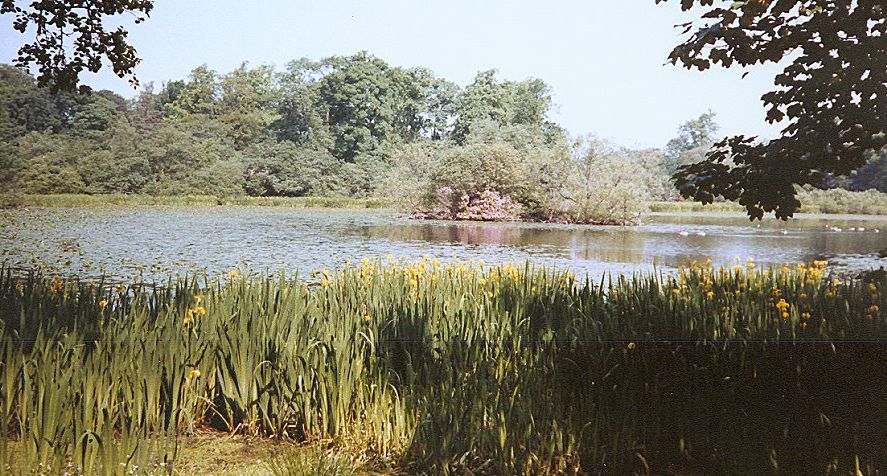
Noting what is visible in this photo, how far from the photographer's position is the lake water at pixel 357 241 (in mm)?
2758

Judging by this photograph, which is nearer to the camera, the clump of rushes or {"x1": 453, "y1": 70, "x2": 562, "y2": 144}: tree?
the clump of rushes

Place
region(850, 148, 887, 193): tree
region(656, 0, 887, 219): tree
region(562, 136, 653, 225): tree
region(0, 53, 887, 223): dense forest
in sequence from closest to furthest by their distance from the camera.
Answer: region(656, 0, 887, 219): tree → region(850, 148, 887, 193): tree → region(0, 53, 887, 223): dense forest → region(562, 136, 653, 225): tree

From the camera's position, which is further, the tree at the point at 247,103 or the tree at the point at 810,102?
the tree at the point at 247,103

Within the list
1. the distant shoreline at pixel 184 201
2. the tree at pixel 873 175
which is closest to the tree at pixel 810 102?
the tree at pixel 873 175

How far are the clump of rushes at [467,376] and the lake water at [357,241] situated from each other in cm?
25

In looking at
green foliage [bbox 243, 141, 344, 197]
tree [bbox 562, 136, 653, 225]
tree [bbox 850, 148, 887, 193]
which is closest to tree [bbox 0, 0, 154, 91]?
green foliage [bbox 243, 141, 344, 197]

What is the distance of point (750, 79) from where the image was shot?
9.38ft

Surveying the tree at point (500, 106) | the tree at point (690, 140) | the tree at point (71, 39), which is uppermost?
the tree at point (71, 39)

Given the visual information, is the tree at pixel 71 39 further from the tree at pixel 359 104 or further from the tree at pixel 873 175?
the tree at pixel 873 175

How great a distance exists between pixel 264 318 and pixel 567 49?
1.91 metres

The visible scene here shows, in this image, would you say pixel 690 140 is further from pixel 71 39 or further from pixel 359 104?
pixel 71 39

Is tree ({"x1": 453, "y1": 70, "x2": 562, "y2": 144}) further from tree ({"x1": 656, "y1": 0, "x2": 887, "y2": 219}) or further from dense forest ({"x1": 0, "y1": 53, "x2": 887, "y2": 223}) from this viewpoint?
tree ({"x1": 656, "y1": 0, "x2": 887, "y2": 219})

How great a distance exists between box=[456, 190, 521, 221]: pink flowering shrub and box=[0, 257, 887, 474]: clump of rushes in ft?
1.96

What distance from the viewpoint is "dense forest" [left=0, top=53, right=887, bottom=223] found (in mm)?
2859
